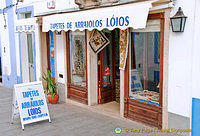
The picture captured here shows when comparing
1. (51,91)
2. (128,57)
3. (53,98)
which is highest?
(128,57)

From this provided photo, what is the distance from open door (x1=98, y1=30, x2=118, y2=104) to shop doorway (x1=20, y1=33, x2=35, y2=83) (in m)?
4.20

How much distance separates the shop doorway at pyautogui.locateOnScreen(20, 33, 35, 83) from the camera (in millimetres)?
11078

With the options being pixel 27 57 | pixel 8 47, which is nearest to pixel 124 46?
pixel 27 57

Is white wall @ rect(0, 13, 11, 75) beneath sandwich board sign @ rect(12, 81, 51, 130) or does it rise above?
above

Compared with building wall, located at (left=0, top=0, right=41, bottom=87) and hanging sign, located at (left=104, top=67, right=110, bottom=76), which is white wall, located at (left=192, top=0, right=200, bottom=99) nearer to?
hanging sign, located at (left=104, top=67, right=110, bottom=76)

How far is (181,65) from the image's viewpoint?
530 cm

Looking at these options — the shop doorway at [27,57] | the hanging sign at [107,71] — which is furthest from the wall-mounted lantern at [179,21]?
the shop doorway at [27,57]

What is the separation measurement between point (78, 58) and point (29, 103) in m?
2.60

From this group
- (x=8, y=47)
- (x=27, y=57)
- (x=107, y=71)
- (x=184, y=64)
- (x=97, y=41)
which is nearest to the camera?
(x=184, y=64)

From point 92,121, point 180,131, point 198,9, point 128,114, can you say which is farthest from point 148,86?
point 198,9

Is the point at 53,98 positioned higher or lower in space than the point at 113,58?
lower

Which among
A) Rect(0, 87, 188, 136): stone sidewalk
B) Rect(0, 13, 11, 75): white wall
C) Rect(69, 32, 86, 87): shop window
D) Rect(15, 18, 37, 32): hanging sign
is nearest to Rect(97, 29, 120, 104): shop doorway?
Rect(69, 32, 86, 87): shop window

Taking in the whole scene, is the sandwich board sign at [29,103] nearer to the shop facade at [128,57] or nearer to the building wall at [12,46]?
the shop facade at [128,57]

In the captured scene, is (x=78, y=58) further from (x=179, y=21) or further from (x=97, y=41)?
(x=179, y=21)
